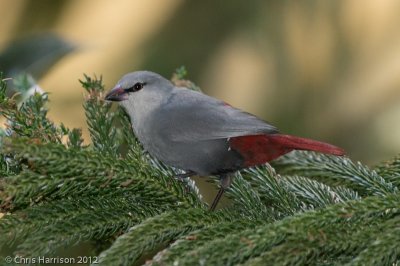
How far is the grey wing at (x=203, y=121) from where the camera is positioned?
1919 millimetres

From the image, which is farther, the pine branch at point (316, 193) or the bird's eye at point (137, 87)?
the bird's eye at point (137, 87)

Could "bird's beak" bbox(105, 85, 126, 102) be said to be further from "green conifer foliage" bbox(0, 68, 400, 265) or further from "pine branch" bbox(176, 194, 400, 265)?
"pine branch" bbox(176, 194, 400, 265)

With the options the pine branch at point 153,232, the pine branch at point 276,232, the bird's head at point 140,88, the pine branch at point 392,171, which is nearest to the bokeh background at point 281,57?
the bird's head at point 140,88

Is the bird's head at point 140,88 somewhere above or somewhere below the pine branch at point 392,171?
above

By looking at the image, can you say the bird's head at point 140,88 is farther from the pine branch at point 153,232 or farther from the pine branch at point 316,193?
the pine branch at point 153,232

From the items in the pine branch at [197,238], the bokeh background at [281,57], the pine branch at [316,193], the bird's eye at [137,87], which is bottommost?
the pine branch at [197,238]

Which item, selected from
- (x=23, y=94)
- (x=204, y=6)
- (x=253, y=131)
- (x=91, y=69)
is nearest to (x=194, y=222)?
(x=253, y=131)

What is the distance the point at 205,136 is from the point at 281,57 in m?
1.92

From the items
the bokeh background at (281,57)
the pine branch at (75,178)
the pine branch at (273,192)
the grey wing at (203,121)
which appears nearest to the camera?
the pine branch at (75,178)

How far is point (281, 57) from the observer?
3801 mm

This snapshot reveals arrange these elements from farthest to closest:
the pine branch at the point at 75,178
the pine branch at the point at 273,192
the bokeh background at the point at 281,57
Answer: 1. the bokeh background at the point at 281,57
2. the pine branch at the point at 273,192
3. the pine branch at the point at 75,178

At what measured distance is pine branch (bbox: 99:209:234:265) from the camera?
4.45 ft

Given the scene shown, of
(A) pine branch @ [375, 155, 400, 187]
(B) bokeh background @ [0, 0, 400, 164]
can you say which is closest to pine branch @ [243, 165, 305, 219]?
(A) pine branch @ [375, 155, 400, 187]

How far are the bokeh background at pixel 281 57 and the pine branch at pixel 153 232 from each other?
2.06 metres
